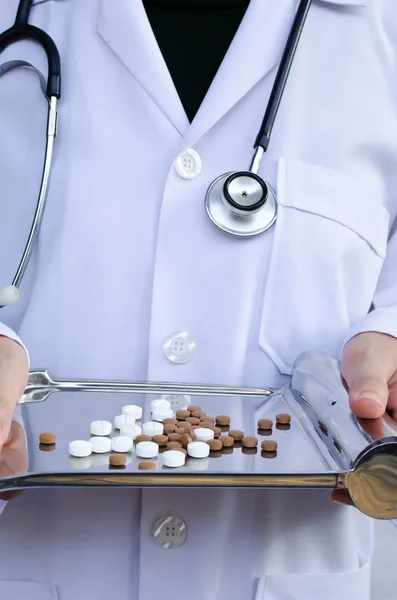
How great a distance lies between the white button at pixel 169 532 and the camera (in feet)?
1.88

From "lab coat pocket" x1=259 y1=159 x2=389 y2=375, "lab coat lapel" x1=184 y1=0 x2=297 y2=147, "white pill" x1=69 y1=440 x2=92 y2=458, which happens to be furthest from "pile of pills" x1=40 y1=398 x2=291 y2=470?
"lab coat lapel" x1=184 y1=0 x2=297 y2=147

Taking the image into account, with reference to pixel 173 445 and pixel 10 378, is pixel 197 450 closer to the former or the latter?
pixel 173 445

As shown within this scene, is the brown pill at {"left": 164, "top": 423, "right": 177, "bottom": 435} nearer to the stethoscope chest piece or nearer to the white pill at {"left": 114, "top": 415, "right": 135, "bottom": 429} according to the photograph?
the white pill at {"left": 114, "top": 415, "right": 135, "bottom": 429}

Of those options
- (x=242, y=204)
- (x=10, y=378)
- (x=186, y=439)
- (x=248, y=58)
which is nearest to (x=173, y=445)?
(x=186, y=439)

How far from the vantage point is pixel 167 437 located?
0.52 m

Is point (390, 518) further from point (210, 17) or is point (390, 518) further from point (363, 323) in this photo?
point (210, 17)

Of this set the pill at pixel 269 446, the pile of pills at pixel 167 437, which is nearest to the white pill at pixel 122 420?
the pile of pills at pixel 167 437

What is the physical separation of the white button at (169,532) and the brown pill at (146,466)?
132 mm

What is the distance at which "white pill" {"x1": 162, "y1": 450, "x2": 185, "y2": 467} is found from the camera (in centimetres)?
46

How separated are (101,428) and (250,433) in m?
0.10

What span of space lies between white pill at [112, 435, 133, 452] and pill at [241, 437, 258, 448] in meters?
0.07

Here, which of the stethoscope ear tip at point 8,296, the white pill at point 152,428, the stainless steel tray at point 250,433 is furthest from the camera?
the stethoscope ear tip at point 8,296

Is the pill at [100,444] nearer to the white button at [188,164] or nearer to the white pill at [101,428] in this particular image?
the white pill at [101,428]

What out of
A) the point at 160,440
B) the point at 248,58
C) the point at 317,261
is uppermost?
the point at 248,58
